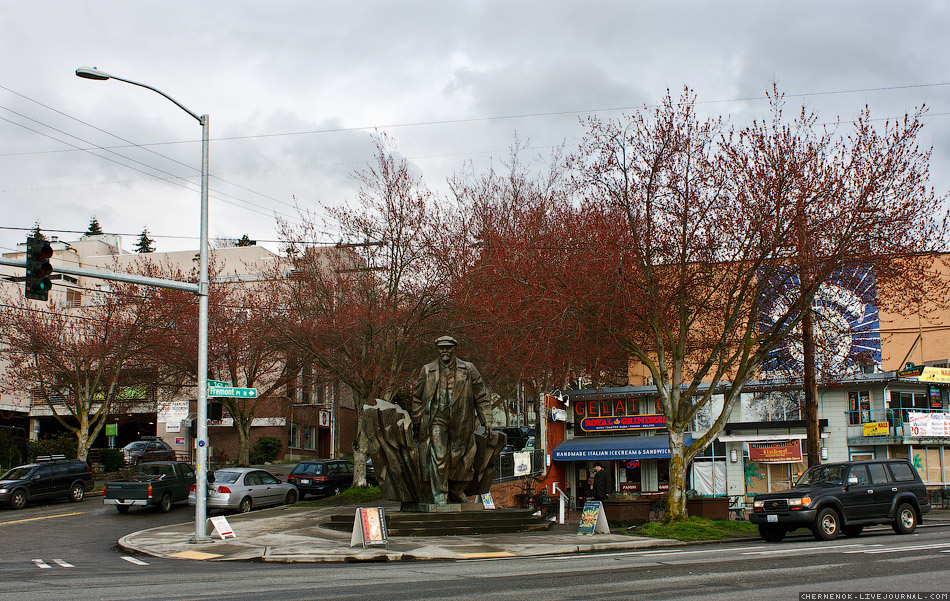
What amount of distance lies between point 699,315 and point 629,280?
11.2 ft

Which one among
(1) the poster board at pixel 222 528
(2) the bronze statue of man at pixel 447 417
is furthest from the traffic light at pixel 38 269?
(2) the bronze statue of man at pixel 447 417

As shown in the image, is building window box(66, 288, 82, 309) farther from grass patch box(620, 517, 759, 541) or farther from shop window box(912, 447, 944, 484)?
shop window box(912, 447, 944, 484)

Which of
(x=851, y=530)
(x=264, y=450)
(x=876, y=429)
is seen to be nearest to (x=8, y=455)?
(x=264, y=450)

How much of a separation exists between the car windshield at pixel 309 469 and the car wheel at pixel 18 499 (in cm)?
898

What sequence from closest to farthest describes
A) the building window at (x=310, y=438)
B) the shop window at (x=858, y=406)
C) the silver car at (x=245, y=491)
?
the silver car at (x=245, y=491)
the shop window at (x=858, y=406)
the building window at (x=310, y=438)

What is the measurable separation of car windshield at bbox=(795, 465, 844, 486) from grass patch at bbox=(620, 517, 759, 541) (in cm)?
207

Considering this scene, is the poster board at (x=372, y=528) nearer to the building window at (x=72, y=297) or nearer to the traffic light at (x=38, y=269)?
the traffic light at (x=38, y=269)

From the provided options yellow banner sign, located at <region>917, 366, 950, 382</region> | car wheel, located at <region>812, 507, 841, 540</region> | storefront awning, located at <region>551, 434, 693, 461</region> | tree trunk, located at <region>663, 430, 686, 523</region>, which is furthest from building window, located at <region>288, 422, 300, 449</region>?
car wheel, located at <region>812, 507, 841, 540</region>

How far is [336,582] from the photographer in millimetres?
11305

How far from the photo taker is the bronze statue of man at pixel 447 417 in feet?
61.4

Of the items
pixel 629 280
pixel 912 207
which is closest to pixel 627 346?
pixel 629 280

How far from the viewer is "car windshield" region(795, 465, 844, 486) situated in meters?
18.3

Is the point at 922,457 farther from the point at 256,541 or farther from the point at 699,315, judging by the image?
the point at 256,541

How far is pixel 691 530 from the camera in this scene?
19547 millimetres
